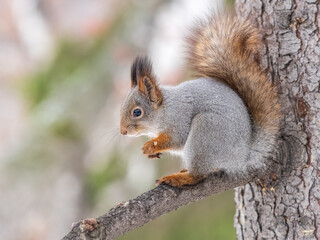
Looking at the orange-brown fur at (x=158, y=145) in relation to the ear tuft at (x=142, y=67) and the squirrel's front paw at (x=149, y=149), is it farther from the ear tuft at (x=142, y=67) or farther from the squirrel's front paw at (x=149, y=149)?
the ear tuft at (x=142, y=67)

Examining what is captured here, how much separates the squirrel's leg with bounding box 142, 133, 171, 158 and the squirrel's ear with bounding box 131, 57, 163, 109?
90 mm

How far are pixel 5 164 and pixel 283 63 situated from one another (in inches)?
68.6

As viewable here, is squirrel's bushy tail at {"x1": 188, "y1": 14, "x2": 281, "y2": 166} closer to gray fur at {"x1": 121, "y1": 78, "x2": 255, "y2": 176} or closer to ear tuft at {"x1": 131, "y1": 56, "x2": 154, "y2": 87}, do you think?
gray fur at {"x1": 121, "y1": 78, "x2": 255, "y2": 176}

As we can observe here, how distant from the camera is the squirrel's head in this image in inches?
51.5

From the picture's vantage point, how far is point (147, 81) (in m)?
1.30

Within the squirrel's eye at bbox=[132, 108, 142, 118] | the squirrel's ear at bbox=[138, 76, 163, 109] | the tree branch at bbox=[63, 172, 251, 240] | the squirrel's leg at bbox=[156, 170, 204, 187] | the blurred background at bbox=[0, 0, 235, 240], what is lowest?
the tree branch at bbox=[63, 172, 251, 240]

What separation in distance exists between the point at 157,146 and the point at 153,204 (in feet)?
0.58

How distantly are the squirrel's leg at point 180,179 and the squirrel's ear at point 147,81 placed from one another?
7.7 inches

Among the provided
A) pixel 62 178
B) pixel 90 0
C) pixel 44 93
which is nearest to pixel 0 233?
pixel 62 178

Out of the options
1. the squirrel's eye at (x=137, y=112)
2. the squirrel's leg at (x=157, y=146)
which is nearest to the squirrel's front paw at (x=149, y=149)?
the squirrel's leg at (x=157, y=146)

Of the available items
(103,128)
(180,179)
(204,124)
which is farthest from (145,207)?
(103,128)

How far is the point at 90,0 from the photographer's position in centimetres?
655

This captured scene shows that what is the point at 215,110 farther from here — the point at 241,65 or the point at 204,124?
the point at 241,65

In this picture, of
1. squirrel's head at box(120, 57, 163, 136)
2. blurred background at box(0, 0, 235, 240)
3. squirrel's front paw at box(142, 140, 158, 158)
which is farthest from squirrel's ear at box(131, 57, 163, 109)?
blurred background at box(0, 0, 235, 240)
